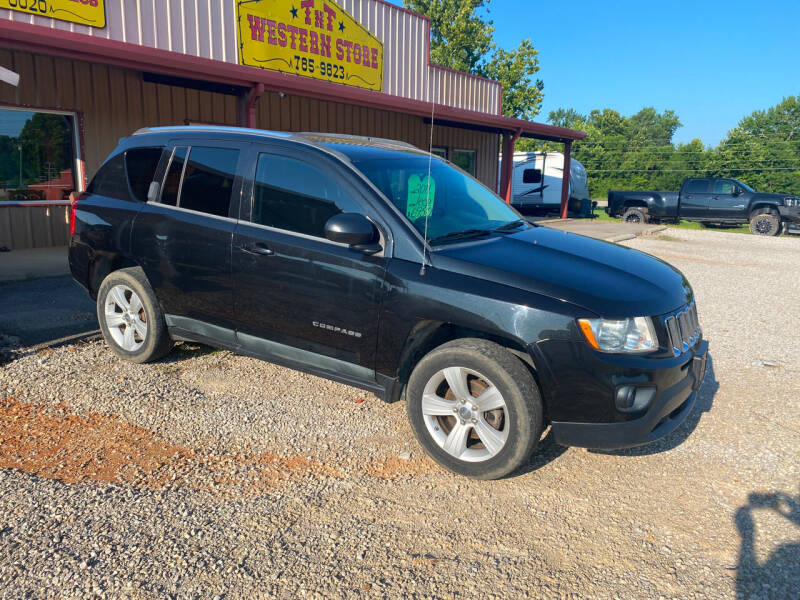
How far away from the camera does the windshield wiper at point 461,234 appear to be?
3.75 meters

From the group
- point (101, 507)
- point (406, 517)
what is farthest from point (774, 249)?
point (101, 507)

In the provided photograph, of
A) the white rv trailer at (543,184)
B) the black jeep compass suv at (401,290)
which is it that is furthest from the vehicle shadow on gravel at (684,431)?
the white rv trailer at (543,184)

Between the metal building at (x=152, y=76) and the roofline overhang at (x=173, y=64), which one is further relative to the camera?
the metal building at (x=152, y=76)

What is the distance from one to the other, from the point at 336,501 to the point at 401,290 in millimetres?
1211

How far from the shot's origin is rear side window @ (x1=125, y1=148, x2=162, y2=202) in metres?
4.87

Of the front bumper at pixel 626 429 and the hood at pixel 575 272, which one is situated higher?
the hood at pixel 575 272

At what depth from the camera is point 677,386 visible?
11.0 ft

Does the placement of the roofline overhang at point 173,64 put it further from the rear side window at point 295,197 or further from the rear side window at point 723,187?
the rear side window at point 723,187

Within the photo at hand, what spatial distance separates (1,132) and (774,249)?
1732 centimetres

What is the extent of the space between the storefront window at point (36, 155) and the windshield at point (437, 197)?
882 cm

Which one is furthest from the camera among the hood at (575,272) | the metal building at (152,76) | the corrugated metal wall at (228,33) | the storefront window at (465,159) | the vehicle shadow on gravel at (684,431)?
the storefront window at (465,159)

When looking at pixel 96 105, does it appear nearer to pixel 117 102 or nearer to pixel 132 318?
pixel 117 102

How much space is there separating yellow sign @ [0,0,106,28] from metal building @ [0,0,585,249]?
17 millimetres

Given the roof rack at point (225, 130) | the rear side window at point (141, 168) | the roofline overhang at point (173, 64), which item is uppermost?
the roofline overhang at point (173, 64)
